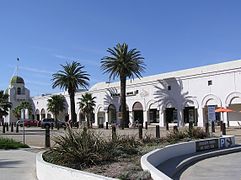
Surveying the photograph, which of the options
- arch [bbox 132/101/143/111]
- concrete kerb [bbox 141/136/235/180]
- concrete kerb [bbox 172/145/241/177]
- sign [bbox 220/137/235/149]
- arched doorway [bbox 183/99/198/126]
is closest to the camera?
concrete kerb [bbox 141/136/235/180]

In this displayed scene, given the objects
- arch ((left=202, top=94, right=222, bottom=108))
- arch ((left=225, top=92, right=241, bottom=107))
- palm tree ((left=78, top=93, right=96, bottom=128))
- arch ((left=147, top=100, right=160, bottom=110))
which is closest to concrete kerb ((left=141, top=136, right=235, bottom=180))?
arch ((left=225, top=92, right=241, bottom=107))

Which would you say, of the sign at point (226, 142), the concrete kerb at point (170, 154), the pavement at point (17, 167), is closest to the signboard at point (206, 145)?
the concrete kerb at point (170, 154)

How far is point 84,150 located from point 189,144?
22.8 ft

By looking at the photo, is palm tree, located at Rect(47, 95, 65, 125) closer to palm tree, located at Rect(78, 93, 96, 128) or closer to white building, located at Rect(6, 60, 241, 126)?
palm tree, located at Rect(78, 93, 96, 128)

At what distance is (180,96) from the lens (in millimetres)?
54312

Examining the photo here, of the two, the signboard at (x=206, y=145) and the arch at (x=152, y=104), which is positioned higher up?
the arch at (x=152, y=104)

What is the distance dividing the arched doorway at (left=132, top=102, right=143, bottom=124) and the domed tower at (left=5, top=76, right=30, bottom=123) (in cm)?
4794

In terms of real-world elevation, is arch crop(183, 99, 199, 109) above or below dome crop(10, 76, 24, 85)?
below

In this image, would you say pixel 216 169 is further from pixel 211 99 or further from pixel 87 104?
pixel 87 104

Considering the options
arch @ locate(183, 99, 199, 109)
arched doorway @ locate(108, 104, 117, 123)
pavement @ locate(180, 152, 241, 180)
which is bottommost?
pavement @ locate(180, 152, 241, 180)

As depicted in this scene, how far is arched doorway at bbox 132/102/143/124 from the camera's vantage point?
62906 millimetres

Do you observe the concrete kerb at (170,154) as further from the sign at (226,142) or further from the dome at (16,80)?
Answer: the dome at (16,80)

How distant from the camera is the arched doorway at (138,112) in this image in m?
62.9

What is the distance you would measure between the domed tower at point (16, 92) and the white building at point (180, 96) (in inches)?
Result: 1585
